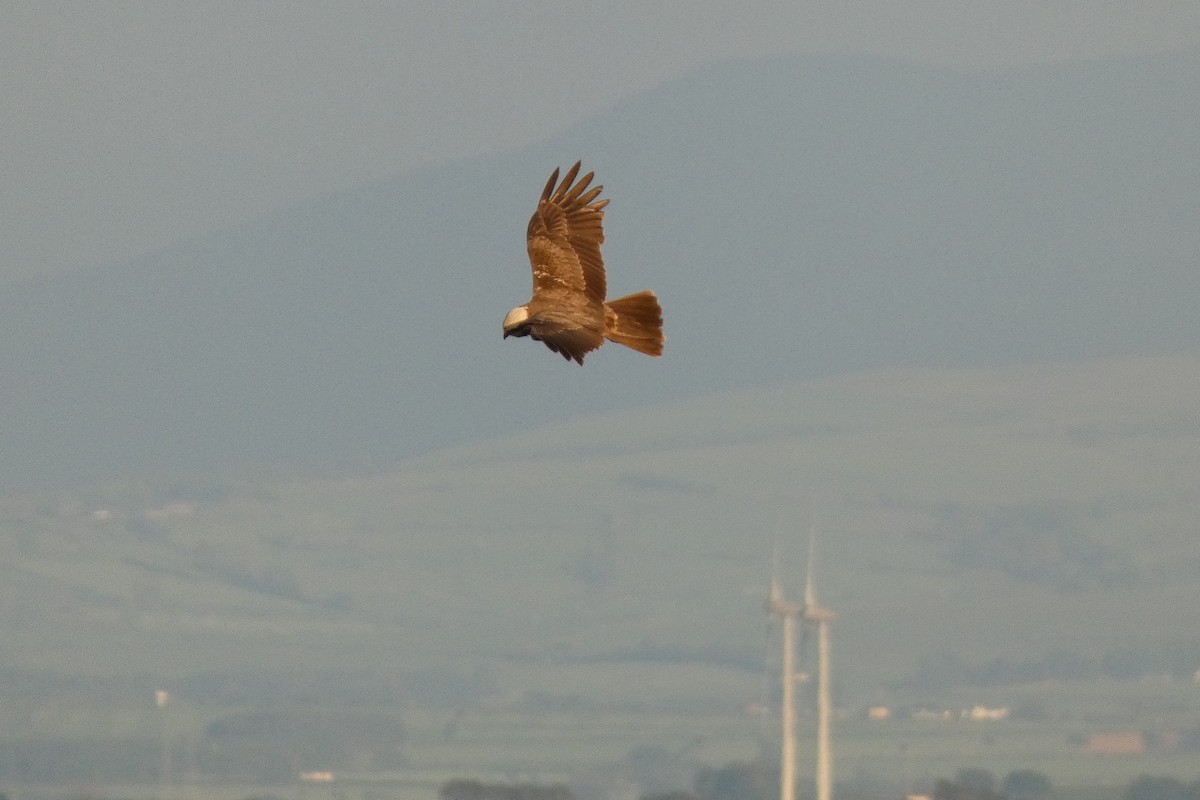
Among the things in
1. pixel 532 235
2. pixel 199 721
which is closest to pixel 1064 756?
pixel 199 721

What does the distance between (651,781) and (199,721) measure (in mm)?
44065

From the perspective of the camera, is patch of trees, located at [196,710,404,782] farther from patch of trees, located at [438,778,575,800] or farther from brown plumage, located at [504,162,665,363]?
brown plumage, located at [504,162,665,363]

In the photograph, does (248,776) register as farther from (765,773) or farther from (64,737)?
(765,773)

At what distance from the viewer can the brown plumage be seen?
2983 centimetres

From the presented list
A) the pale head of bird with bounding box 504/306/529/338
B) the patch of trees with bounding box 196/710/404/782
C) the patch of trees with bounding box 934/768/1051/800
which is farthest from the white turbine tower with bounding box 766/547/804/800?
the pale head of bird with bounding box 504/306/529/338

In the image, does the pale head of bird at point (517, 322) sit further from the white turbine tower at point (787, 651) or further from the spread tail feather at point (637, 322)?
the white turbine tower at point (787, 651)

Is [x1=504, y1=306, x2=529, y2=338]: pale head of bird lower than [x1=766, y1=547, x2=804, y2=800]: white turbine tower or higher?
lower

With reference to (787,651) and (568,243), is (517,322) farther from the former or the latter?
(787,651)

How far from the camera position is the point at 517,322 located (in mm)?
29531

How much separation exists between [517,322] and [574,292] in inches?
65.6

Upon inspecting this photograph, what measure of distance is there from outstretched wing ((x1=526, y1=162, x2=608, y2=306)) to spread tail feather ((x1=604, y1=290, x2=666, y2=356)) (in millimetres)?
206

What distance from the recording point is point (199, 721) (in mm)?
194125

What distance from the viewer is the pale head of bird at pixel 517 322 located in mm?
29203

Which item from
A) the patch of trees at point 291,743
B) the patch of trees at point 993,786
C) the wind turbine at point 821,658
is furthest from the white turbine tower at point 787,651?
the patch of trees at point 291,743
